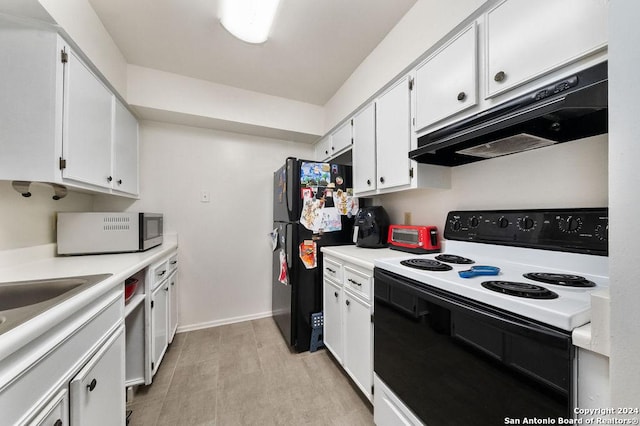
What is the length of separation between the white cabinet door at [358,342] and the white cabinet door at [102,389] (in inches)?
45.7

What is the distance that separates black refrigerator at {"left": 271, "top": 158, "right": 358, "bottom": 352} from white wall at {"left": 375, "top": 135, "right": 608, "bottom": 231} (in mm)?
696

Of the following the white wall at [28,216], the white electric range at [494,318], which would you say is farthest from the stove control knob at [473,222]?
the white wall at [28,216]

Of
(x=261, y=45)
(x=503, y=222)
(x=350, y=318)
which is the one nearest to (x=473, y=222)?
(x=503, y=222)

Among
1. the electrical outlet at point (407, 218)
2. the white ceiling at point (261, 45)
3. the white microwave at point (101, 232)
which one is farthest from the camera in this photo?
the electrical outlet at point (407, 218)

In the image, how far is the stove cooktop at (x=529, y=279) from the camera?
0.58 metres

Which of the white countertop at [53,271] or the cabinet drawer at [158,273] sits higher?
the white countertop at [53,271]

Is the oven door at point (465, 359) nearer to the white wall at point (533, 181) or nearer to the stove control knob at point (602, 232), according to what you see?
the stove control knob at point (602, 232)

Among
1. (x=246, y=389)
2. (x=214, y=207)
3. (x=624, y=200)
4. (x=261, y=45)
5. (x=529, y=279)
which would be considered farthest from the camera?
(x=214, y=207)

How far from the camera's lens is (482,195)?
4.35 ft

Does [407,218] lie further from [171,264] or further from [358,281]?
[171,264]

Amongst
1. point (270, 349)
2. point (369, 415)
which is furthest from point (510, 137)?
point (270, 349)

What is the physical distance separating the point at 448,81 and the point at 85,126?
6.58ft

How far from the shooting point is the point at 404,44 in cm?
146

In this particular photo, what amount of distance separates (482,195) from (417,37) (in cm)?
98
